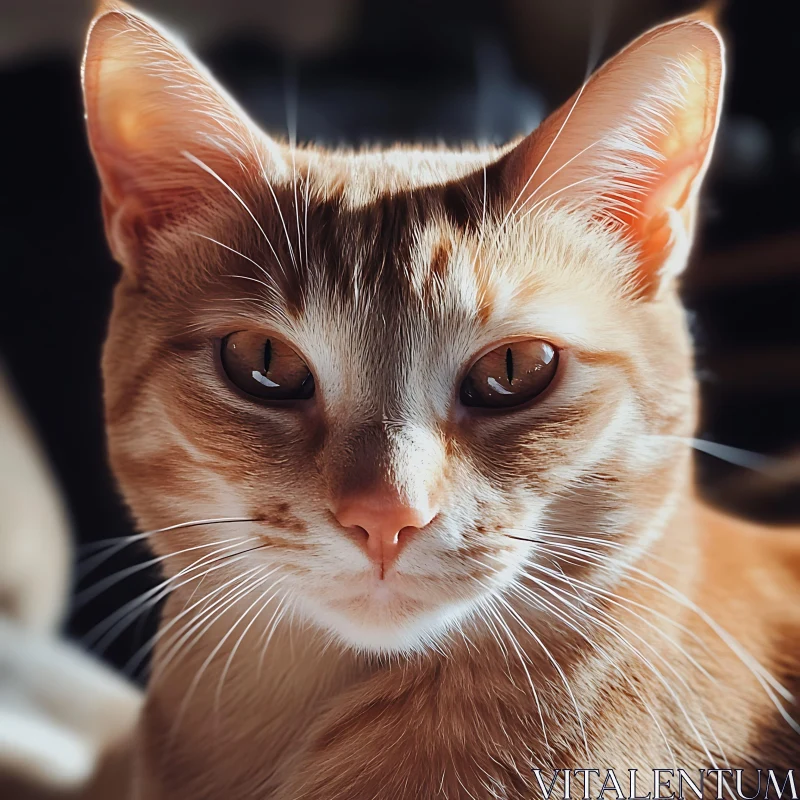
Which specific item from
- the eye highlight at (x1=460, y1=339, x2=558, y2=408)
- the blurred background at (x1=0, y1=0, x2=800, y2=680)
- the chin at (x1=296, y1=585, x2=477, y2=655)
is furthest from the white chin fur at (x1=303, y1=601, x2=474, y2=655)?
the blurred background at (x1=0, y1=0, x2=800, y2=680)

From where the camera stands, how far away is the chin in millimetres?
588

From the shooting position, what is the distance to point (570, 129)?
2.09ft

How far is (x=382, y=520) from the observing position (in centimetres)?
55

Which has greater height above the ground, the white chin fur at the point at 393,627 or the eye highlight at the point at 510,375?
the eye highlight at the point at 510,375

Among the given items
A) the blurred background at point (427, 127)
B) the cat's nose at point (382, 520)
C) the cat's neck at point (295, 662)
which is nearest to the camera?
the cat's nose at point (382, 520)

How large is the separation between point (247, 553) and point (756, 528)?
1.87 feet

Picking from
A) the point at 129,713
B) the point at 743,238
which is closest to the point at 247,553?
the point at 129,713

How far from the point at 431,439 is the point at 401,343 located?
0.25 feet

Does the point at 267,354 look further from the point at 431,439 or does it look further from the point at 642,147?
the point at 642,147

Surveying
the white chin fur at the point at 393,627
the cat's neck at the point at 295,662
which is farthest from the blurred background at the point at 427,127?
the white chin fur at the point at 393,627

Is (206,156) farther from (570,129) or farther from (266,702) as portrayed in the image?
(266,702)

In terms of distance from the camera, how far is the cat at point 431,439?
61cm

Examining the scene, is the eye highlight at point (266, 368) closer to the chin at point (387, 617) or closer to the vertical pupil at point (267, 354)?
the vertical pupil at point (267, 354)

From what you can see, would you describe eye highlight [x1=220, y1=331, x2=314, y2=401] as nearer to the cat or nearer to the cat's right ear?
the cat
